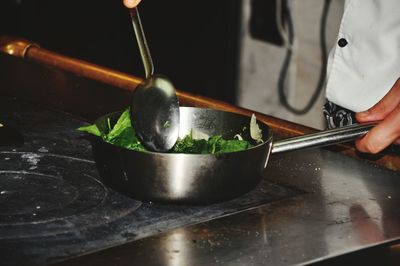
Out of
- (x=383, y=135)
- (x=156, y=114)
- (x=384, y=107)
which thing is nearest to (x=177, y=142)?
(x=156, y=114)

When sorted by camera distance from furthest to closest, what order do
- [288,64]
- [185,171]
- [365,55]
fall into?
[288,64] < [365,55] < [185,171]

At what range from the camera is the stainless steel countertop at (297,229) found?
138 centimetres

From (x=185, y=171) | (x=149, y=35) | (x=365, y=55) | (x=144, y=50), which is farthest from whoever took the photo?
(x=149, y=35)

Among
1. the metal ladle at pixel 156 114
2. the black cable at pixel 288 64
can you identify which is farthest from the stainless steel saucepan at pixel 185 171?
the black cable at pixel 288 64

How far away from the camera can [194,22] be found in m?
5.16

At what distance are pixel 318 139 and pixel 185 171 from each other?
35 centimetres

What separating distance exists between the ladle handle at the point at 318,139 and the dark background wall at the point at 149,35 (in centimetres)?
334

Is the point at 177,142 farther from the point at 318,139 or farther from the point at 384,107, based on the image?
the point at 384,107

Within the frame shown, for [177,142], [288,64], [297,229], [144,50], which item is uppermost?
[144,50]

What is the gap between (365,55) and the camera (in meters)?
2.55

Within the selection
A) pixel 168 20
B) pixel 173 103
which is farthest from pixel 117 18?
pixel 173 103

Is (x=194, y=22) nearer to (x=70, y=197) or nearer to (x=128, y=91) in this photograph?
(x=128, y=91)

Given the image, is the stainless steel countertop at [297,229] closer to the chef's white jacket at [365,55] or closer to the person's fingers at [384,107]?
the person's fingers at [384,107]

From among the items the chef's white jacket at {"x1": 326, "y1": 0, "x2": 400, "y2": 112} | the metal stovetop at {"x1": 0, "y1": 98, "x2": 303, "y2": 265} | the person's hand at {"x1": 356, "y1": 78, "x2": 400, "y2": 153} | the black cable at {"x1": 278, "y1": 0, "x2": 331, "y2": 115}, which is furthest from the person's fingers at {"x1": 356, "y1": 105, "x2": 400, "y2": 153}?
the black cable at {"x1": 278, "y1": 0, "x2": 331, "y2": 115}
